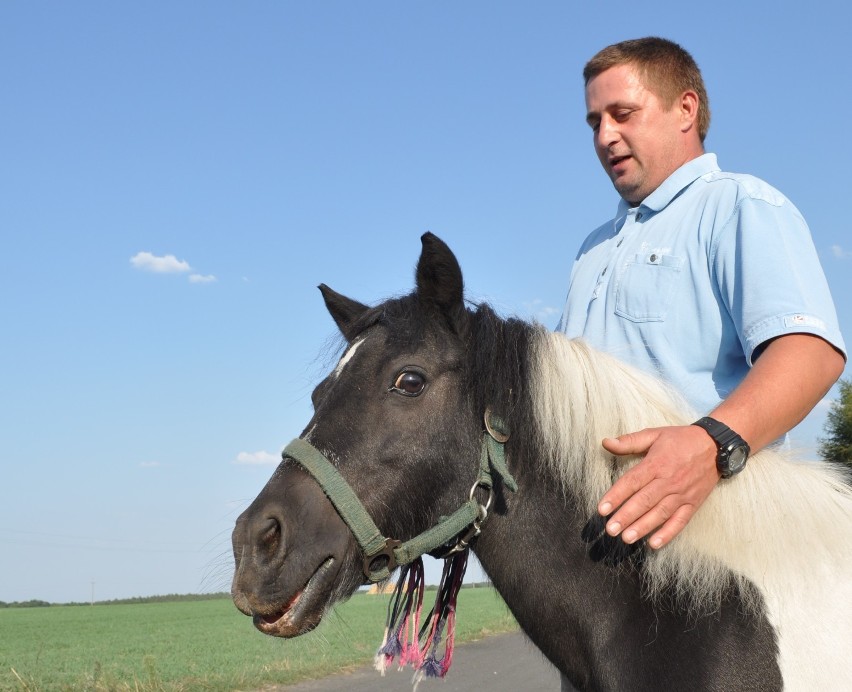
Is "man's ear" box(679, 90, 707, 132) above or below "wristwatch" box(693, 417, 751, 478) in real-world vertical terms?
above

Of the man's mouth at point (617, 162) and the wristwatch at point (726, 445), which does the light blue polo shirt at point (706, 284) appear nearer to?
the man's mouth at point (617, 162)

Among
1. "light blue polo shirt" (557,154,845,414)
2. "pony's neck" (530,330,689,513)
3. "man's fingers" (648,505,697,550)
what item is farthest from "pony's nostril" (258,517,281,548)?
"light blue polo shirt" (557,154,845,414)

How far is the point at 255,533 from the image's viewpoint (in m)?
2.43

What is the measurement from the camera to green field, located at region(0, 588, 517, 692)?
1143 centimetres

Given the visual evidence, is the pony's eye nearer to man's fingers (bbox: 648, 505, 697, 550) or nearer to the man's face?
man's fingers (bbox: 648, 505, 697, 550)

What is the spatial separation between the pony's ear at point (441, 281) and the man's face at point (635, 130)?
1077mm

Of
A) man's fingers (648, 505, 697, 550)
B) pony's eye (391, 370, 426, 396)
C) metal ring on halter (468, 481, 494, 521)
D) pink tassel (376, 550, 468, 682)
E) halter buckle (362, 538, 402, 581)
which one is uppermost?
pony's eye (391, 370, 426, 396)

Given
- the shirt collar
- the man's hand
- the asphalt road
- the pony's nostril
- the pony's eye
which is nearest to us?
the man's hand

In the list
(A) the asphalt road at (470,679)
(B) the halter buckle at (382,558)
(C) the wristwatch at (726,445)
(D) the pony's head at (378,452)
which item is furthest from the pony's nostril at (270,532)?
(A) the asphalt road at (470,679)

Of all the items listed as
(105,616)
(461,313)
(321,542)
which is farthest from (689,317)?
(105,616)

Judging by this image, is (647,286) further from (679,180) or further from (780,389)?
(780,389)

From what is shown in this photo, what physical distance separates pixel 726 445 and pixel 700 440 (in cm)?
8

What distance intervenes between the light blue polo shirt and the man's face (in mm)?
117

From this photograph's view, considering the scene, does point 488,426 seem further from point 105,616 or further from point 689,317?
point 105,616
